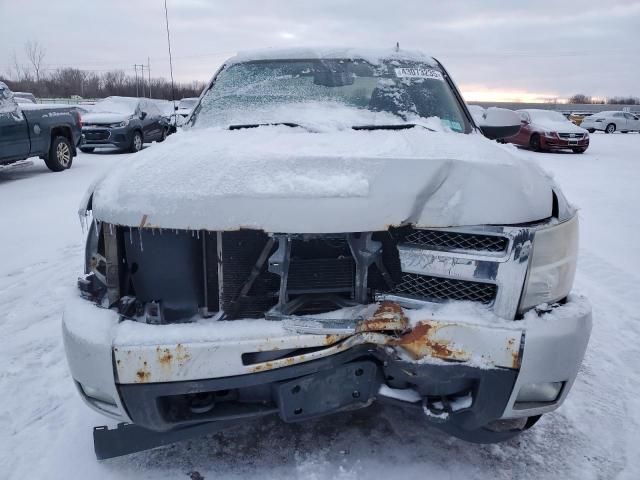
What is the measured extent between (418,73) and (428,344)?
2.14 metres

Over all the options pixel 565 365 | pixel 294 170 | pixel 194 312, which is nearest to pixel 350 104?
pixel 294 170

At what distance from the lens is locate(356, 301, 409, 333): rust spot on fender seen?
1.79 metres

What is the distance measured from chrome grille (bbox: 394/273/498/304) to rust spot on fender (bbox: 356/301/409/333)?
159 millimetres

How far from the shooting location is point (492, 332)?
1785 millimetres

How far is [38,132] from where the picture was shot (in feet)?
32.3

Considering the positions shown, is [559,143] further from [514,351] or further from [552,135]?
[514,351]

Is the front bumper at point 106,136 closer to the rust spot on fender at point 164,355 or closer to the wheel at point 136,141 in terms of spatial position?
the wheel at point 136,141

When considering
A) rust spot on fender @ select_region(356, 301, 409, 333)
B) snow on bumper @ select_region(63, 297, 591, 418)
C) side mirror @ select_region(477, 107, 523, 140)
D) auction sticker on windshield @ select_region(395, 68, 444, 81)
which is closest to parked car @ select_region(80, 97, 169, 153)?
auction sticker on windshield @ select_region(395, 68, 444, 81)

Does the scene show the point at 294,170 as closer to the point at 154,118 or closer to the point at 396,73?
the point at 396,73

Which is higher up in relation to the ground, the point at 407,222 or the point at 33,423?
the point at 407,222

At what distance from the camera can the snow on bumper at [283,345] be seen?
1744mm

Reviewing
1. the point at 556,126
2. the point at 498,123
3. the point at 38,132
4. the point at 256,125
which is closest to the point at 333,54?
the point at 256,125

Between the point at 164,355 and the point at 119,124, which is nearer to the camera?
the point at 164,355

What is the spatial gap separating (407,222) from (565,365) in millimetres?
792
